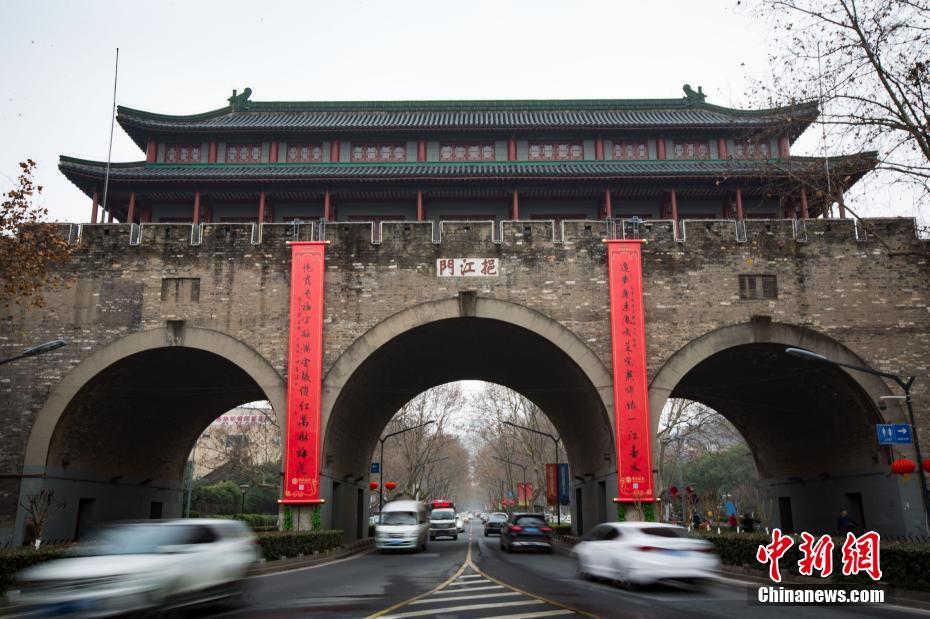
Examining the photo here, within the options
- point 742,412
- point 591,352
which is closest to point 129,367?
point 591,352

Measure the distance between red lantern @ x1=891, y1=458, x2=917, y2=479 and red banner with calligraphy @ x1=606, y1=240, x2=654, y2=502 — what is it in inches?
247

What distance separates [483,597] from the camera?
1112 cm

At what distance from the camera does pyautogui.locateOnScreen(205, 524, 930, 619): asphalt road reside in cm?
951

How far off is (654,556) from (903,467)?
37.4 ft

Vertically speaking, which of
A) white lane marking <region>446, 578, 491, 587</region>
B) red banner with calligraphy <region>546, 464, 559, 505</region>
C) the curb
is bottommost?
the curb

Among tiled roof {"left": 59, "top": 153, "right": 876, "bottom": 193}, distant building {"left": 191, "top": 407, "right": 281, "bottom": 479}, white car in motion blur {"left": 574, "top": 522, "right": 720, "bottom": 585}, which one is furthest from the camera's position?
distant building {"left": 191, "top": 407, "right": 281, "bottom": 479}

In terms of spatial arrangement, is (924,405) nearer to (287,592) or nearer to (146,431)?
(287,592)

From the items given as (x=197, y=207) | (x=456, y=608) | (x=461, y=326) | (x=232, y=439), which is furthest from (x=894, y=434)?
(x=232, y=439)

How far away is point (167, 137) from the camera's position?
98.0ft

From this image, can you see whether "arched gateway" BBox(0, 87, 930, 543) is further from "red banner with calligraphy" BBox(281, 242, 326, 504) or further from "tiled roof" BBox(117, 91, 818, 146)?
"tiled roof" BBox(117, 91, 818, 146)

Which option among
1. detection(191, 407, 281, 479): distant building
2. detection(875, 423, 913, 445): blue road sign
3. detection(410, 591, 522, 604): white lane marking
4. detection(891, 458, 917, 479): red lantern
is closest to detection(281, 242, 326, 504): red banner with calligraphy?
detection(410, 591, 522, 604): white lane marking

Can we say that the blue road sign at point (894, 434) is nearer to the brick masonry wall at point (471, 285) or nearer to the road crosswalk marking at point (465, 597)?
the brick masonry wall at point (471, 285)

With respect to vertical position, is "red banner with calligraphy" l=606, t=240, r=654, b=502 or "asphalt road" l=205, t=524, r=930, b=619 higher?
"red banner with calligraphy" l=606, t=240, r=654, b=502

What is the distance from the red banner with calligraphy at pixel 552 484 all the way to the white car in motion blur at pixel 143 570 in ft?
90.2
